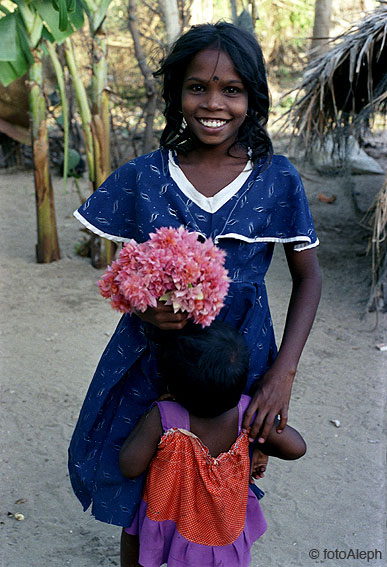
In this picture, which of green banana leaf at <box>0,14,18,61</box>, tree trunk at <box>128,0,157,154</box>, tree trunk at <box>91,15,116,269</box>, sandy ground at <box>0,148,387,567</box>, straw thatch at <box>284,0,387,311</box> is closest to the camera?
sandy ground at <box>0,148,387,567</box>

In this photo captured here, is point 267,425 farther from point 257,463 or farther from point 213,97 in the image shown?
point 213,97

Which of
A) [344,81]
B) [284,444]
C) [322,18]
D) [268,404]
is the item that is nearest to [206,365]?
[268,404]

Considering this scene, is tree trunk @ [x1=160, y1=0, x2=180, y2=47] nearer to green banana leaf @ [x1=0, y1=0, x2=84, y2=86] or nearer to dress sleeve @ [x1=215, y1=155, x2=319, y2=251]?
green banana leaf @ [x1=0, y1=0, x2=84, y2=86]

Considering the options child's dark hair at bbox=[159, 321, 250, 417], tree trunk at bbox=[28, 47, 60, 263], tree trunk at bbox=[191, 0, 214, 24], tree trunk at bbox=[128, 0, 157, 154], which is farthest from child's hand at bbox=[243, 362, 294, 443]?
tree trunk at bbox=[128, 0, 157, 154]

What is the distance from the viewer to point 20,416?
10.6 feet

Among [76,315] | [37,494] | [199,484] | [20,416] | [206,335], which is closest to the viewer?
[206,335]

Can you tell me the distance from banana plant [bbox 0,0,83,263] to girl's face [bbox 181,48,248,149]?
8.78ft

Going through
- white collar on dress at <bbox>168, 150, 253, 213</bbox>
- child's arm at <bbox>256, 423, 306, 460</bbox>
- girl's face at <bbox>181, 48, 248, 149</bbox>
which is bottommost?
child's arm at <bbox>256, 423, 306, 460</bbox>

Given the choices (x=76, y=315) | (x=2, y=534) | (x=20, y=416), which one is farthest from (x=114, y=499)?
(x=76, y=315)

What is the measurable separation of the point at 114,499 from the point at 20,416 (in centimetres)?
153

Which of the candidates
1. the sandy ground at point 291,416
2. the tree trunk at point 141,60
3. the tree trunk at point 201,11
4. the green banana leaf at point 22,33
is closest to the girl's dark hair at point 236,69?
the sandy ground at point 291,416

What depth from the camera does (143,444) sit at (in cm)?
168

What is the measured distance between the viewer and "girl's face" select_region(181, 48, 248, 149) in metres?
1.73

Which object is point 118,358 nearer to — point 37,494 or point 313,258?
point 313,258
